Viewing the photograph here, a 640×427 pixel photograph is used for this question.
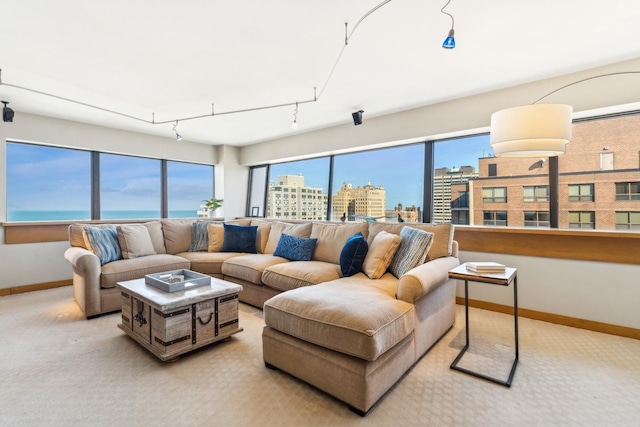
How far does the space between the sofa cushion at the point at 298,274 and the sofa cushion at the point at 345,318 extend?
599 mm

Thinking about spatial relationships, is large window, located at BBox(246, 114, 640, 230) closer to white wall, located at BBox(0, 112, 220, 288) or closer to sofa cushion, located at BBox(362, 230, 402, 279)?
sofa cushion, located at BBox(362, 230, 402, 279)

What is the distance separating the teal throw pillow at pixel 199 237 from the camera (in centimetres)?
429

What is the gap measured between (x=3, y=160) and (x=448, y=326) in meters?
5.70

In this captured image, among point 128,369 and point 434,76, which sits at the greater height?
point 434,76

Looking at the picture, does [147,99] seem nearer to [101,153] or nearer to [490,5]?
[101,153]

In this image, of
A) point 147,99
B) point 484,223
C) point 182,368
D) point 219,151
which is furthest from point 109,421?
point 219,151

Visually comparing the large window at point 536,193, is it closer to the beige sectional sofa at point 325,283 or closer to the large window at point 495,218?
the large window at point 495,218

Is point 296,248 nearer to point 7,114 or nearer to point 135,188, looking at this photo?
point 7,114

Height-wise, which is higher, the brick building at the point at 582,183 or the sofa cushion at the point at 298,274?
→ the brick building at the point at 582,183

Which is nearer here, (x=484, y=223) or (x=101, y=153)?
(x=484, y=223)

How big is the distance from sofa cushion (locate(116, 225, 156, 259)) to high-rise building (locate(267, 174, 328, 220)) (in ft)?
8.66

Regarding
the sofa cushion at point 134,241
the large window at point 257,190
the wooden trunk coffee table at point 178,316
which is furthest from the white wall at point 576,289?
the large window at point 257,190

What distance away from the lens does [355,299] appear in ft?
6.22

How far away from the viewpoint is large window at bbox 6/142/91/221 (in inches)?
162
